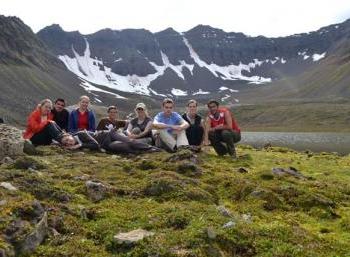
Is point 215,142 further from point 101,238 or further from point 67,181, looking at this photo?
point 101,238

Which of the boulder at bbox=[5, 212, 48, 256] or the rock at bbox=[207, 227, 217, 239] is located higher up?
the boulder at bbox=[5, 212, 48, 256]

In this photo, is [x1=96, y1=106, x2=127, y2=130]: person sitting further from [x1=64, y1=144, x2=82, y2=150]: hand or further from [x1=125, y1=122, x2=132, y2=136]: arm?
[x1=64, y1=144, x2=82, y2=150]: hand

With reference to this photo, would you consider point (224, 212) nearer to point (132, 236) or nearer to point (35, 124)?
point (132, 236)

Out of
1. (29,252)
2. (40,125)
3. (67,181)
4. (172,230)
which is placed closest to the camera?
(29,252)

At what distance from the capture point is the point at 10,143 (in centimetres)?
2047

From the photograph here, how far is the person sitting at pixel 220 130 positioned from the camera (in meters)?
24.8

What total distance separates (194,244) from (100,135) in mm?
14990

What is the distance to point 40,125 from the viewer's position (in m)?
24.4

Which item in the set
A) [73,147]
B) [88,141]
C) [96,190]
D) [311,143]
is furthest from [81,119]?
[311,143]

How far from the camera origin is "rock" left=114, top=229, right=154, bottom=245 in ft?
34.5

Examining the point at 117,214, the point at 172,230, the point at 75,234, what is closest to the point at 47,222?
the point at 75,234

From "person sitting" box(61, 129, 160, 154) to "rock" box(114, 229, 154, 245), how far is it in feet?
42.2

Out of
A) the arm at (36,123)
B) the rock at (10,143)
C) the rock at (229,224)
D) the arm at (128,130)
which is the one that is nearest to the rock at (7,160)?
the rock at (10,143)

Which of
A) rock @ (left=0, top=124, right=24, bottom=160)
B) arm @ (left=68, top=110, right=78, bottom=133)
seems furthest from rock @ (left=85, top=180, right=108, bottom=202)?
arm @ (left=68, top=110, right=78, bottom=133)
